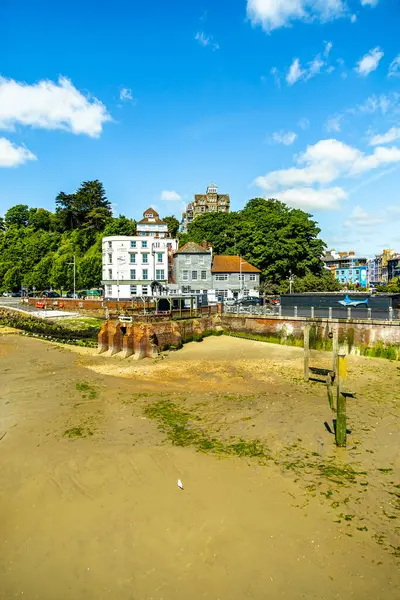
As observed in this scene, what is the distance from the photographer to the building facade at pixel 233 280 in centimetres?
6128

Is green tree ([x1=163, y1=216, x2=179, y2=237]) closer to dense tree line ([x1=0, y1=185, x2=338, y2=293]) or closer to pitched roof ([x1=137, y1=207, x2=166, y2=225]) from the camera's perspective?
dense tree line ([x1=0, y1=185, x2=338, y2=293])

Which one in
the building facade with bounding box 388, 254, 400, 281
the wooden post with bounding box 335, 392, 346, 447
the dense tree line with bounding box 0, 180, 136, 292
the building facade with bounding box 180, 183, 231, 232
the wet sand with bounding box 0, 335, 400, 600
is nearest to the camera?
the wet sand with bounding box 0, 335, 400, 600

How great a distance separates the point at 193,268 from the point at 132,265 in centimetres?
949

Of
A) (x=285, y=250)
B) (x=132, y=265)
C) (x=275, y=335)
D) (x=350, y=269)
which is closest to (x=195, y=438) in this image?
(x=275, y=335)

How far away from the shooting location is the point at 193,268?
60.4 meters

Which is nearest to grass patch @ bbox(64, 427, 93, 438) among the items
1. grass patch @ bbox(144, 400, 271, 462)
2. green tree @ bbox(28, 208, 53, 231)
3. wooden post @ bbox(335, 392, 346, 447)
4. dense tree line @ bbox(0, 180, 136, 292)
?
grass patch @ bbox(144, 400, 271, 462)

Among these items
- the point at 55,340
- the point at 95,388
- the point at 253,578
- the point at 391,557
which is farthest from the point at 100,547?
the point at 55,340

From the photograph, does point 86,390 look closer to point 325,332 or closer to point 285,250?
point 325,332

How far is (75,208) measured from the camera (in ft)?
314

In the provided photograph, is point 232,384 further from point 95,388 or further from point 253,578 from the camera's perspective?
point 253,578

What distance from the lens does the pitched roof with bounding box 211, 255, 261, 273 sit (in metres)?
61.3

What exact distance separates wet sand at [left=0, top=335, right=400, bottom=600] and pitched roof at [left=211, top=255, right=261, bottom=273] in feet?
140

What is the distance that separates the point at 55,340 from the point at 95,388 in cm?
1792

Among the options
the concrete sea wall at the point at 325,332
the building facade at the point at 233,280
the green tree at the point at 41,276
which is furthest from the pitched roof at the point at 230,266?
the green tree at the point at 41,276
